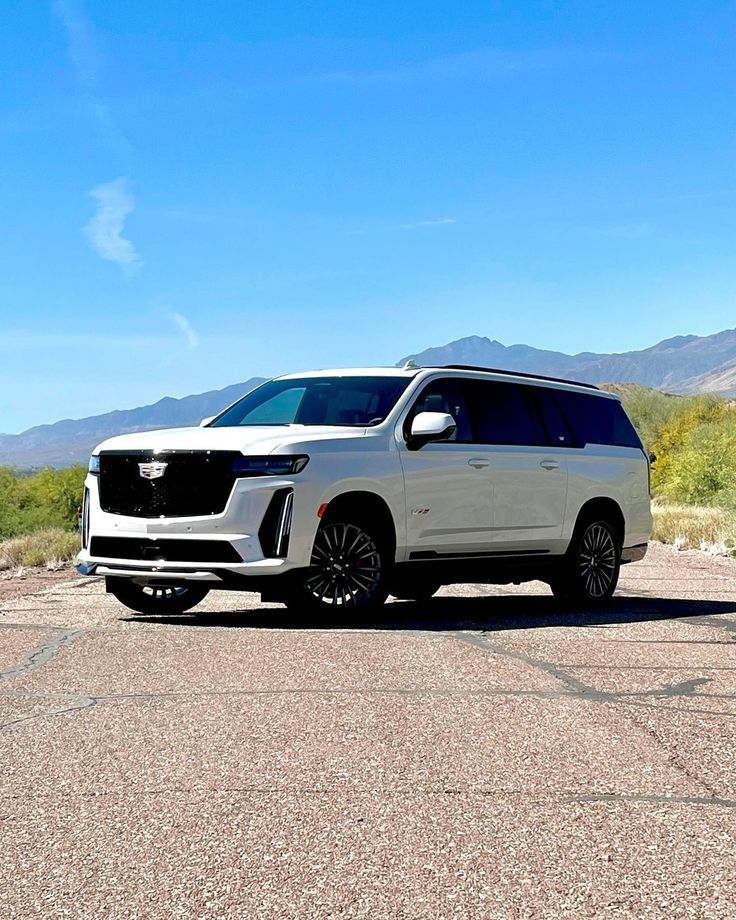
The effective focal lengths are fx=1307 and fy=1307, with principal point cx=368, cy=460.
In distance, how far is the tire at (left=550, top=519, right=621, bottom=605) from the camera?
12812mm

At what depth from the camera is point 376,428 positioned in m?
11.0

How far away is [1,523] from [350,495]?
6123cm

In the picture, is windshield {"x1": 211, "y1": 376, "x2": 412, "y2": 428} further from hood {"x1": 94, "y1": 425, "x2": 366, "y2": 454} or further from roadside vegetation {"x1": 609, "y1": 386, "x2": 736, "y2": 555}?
roadside vegetation {"x1": 609, "y1": 386, "x2": 736, "y2": 555}

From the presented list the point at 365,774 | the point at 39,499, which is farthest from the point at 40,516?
the point at 365,774

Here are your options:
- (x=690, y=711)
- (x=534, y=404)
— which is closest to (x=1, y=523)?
(x=534, y=404)

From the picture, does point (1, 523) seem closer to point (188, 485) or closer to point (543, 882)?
point (188, 485)

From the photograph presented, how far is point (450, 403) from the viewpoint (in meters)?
11.8

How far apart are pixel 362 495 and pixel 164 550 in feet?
5.47

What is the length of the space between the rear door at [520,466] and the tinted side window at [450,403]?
0.11 metres

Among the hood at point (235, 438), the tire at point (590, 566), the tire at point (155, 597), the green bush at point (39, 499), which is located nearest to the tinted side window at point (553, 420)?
the tire at point (590, 566)

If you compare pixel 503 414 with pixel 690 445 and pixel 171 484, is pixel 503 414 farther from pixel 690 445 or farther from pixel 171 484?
pixel 690 445

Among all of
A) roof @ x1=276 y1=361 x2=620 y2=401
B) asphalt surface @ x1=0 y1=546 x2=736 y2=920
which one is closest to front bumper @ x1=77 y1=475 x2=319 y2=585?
asphalt surface @ x1=0 y1=546 x2=736 y2=920

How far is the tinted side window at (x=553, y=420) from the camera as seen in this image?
12672 mm

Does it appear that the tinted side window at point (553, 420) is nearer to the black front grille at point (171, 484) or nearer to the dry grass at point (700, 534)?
the black front grille at point (171, 484)
